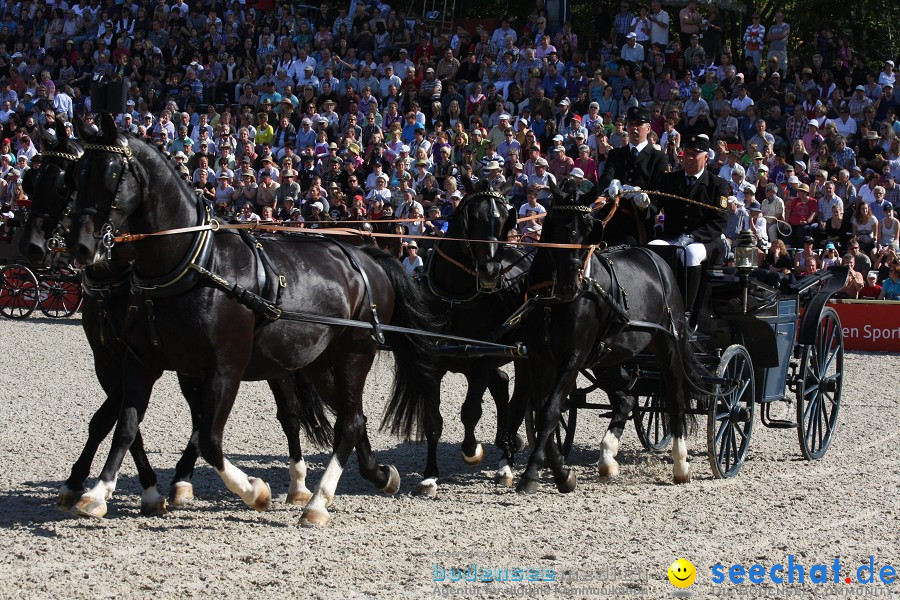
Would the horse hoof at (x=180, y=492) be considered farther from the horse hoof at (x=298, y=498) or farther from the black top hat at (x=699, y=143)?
A: the black top hat at (x=699, y=143)

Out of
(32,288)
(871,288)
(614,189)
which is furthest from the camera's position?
(32,288)

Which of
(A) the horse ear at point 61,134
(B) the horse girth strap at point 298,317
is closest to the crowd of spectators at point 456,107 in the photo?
(B) the horse girth strap at point 298,317

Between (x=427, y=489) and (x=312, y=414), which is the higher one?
(x=312, y=414)

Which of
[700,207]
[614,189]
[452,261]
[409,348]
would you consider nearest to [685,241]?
[700,207]

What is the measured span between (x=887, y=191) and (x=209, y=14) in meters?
16.8

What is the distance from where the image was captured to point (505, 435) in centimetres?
756

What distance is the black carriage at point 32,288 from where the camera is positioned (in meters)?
17.6

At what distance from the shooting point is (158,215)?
5.78m

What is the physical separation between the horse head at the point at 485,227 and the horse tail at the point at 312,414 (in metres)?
1.23

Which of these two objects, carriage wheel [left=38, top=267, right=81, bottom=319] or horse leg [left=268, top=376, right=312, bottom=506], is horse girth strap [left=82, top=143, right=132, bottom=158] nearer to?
horse leg [left=268, top=376, right=312, bottom=506]

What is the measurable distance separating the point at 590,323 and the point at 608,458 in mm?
1010

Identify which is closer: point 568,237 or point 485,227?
point 568,237

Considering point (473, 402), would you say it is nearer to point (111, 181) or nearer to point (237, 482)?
point (237, 482)

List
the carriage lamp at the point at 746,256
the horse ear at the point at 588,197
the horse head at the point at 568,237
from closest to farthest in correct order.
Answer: the horse head at the point at 568,237
the horse ear at the point at 588,197
the carriage lamp at the point at 746,256
